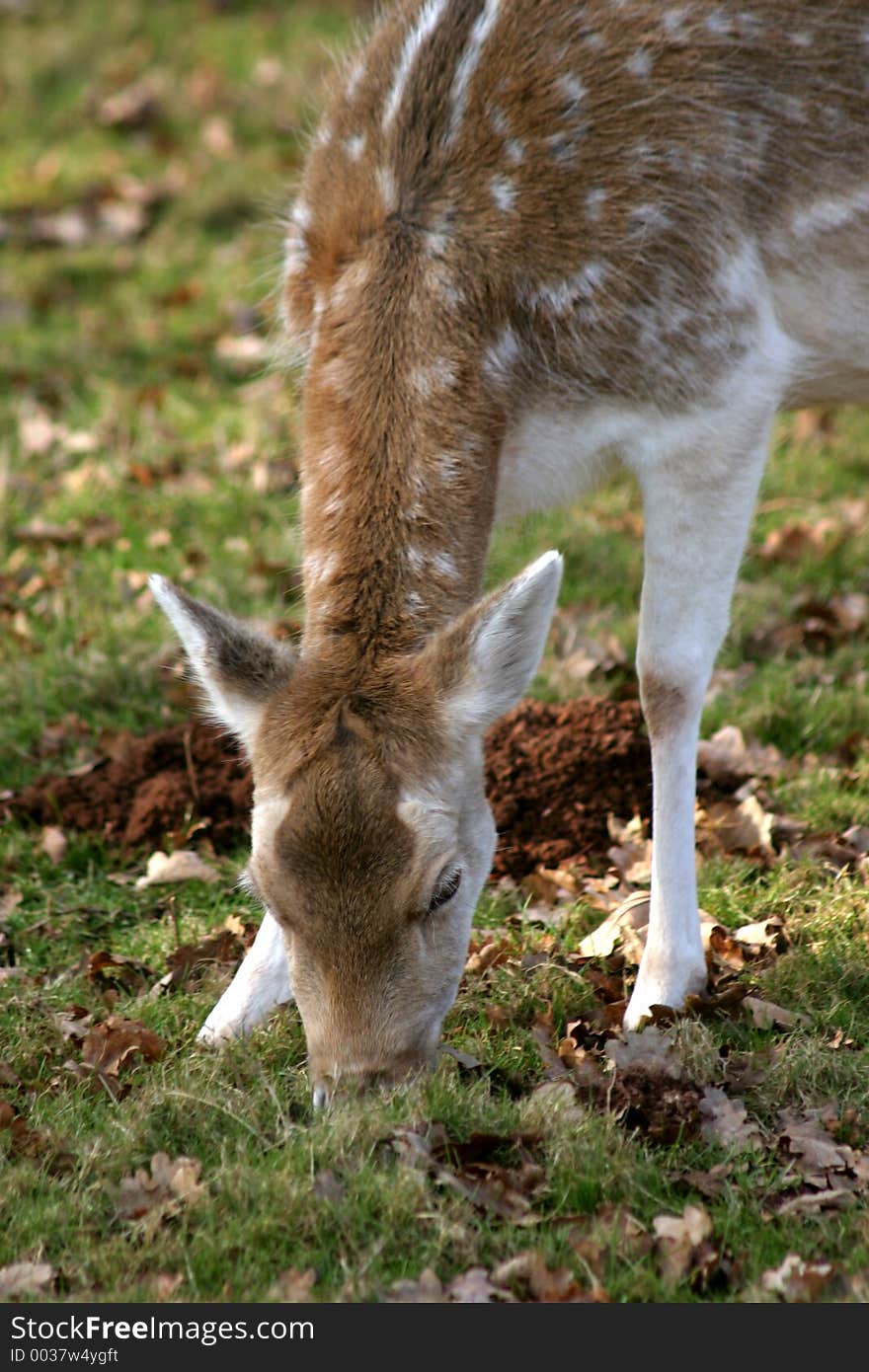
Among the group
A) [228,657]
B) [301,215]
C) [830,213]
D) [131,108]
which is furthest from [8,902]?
[131,108]

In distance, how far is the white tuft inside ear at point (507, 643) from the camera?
14.9ft

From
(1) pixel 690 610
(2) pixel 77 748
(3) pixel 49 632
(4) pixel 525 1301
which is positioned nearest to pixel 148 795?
(2) pixel 77 748

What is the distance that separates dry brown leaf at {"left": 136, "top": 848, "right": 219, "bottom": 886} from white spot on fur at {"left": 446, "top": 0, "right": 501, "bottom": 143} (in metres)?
2.63

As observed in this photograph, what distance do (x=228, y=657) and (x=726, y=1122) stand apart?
5.98 ft

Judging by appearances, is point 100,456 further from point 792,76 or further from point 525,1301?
point 525,1301

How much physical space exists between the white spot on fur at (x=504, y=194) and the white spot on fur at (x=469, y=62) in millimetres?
218

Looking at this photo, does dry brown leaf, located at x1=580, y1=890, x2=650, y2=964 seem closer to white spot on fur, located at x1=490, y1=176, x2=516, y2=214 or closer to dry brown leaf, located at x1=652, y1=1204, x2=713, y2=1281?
dry brown leaf, located at x1=652, y1=1204, x2=713, y2=1281

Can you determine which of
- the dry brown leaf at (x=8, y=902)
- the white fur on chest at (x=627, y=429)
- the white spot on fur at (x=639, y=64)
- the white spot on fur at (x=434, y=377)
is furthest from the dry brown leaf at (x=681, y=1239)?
the white spot on fur at (x=639, y=64)

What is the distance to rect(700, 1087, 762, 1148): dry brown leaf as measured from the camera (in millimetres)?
4625

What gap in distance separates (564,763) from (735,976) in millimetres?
1205

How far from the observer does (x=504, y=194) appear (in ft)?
17.5

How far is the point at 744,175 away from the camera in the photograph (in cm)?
550

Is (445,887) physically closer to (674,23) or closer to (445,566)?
(445,566)

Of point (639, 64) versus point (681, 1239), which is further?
point (639, 64)
